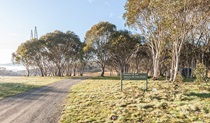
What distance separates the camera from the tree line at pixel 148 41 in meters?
21.8

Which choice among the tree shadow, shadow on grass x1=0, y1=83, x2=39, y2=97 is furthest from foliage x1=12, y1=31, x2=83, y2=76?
the tree shadow

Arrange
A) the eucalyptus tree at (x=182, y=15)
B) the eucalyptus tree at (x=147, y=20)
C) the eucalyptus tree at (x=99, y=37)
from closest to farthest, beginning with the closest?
the eucalyptus tree at (x=182, y=15) < the eucalyptus tree at (x=147, y=20) < the eucalyptus tree at (x=99, y=37)

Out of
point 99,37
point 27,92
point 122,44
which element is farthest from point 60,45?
point 27,92

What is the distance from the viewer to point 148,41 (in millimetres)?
32531

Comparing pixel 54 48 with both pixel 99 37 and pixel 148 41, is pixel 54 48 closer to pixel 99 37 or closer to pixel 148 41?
pixel 99 37

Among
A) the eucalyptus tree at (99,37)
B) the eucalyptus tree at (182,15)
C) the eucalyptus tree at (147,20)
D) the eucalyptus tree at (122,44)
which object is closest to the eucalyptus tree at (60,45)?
the eucalyptus tree at (99,37)

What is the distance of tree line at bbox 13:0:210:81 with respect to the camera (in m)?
21.8

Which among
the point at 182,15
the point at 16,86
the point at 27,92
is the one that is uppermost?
the point at 182,15

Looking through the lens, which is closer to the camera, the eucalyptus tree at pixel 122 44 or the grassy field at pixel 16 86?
the grassy field at pixel 16 86

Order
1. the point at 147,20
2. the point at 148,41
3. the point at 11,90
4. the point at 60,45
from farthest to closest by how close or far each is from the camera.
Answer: the point at 60,45 → the point at 148,41 → the point at 147,20 → the point at 11,90

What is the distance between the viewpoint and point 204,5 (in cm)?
2145

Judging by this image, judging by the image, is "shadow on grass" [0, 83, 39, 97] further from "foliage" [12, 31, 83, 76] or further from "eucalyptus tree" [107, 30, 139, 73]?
"foliage" [12, 31, 83, 76]

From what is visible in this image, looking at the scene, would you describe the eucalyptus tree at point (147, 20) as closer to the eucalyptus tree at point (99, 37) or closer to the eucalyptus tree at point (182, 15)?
the eucalyptus tree at point (182, 15)

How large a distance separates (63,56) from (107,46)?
53.0ft
